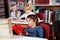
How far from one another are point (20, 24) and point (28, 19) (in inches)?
6.9

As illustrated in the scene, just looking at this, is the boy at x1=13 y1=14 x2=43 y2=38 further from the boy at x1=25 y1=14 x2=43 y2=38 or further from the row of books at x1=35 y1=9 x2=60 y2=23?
the row of books at x1=35 y1=9 x2=60 y2=23

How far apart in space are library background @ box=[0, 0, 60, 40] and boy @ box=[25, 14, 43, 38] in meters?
0.13

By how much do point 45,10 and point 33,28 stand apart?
0.45 metres

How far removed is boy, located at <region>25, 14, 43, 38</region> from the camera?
2.51 m

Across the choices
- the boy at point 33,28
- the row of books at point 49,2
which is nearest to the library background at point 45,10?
the row of books at point 49,2

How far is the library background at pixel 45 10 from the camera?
8.77ft

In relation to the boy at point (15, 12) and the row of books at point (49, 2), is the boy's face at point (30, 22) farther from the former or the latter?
the row of books at point (49, 2)

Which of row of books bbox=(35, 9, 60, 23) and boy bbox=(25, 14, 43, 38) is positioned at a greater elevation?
row of books bbox=(35, 9, 60, 23)

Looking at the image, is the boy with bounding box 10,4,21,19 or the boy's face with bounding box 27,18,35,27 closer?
the boy's face with bounding box 27,18,35,27

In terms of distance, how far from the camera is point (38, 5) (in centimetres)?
273

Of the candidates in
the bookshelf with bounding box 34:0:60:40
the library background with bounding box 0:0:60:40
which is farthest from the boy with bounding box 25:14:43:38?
the bookshelf with bounding box 34:0:60:40

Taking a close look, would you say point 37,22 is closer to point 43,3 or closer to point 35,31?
point 35,31

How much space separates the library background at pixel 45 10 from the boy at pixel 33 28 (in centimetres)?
13

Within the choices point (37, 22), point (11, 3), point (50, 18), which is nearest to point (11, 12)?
point (11, 3)
